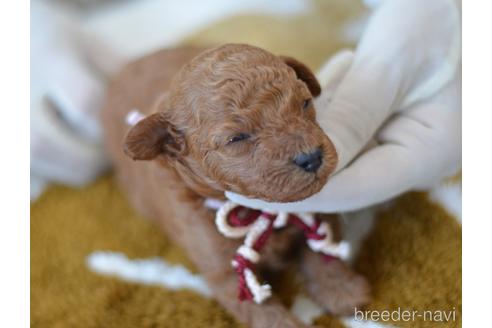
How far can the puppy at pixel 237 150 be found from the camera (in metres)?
1.02

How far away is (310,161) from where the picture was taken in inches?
39.3

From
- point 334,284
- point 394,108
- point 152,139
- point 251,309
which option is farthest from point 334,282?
point 152,139

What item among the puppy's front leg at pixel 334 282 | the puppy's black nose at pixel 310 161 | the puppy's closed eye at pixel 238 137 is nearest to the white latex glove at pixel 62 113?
the puppy's front leg at pixel 334 282

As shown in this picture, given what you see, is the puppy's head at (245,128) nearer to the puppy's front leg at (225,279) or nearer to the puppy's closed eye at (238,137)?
the puppy's closed eye at (238,137)

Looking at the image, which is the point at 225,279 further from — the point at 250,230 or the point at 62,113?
the point at 62,113

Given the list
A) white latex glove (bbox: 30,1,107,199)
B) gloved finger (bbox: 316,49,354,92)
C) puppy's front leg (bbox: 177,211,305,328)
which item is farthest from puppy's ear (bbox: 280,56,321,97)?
white latex glove (bbox: 30,1,107,199)

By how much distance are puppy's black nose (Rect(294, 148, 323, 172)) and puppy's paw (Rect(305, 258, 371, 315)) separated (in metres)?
0.42

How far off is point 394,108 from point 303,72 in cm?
28

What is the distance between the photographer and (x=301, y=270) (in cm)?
143

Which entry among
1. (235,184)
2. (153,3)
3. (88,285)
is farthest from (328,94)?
(153,3)

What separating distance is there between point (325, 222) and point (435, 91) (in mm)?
398

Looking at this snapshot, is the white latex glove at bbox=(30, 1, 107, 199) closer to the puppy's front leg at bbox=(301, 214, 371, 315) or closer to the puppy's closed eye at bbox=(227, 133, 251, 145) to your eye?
the puppy's front leg at bbox=(301, 214, 371, 315)

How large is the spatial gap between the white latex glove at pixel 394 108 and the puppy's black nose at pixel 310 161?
0.19 meters

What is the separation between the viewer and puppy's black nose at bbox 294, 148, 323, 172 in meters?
1.00
